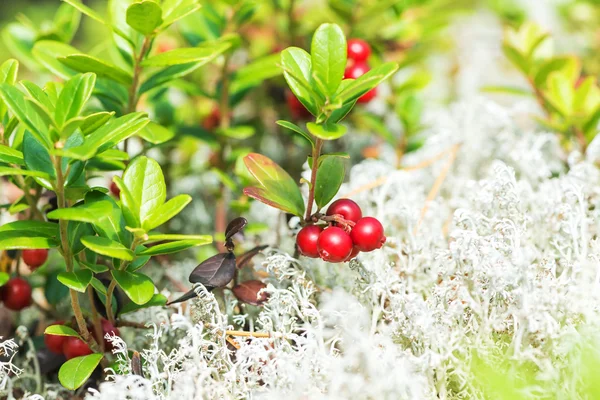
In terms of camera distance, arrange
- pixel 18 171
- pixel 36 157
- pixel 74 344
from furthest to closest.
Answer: pixel 74 344
pixel 36 157
pixel 18 171

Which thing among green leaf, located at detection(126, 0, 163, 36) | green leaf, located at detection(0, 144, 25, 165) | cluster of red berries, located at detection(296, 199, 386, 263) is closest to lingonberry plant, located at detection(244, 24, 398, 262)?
cluster of red berries, located at detection(296, 199, 386, 263)

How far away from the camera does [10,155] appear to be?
82 centimetres

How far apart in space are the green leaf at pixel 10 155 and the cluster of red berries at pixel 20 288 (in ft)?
0.82

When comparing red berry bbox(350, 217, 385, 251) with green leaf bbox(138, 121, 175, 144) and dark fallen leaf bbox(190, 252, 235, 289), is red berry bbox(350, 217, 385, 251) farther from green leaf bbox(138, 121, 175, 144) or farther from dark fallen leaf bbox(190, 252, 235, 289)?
green leaf bbox(138, 121, 175, 144)

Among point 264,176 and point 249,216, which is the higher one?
point 264,176

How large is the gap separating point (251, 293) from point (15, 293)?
1.41 ft

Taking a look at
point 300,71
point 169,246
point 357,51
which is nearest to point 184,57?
point 300,71

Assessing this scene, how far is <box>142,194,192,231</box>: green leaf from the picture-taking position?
810 mm

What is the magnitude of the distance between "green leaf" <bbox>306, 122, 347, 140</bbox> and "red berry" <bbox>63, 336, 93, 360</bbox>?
1.66 feet

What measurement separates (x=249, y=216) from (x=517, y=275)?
0.82 metres

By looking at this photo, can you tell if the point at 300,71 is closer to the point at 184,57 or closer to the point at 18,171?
the point at 184,57

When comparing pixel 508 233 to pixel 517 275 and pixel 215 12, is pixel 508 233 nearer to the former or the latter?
pixel 517 275

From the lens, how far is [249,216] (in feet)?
4.96

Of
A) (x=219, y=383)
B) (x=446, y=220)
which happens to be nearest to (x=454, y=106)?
(x=446, y=220)
